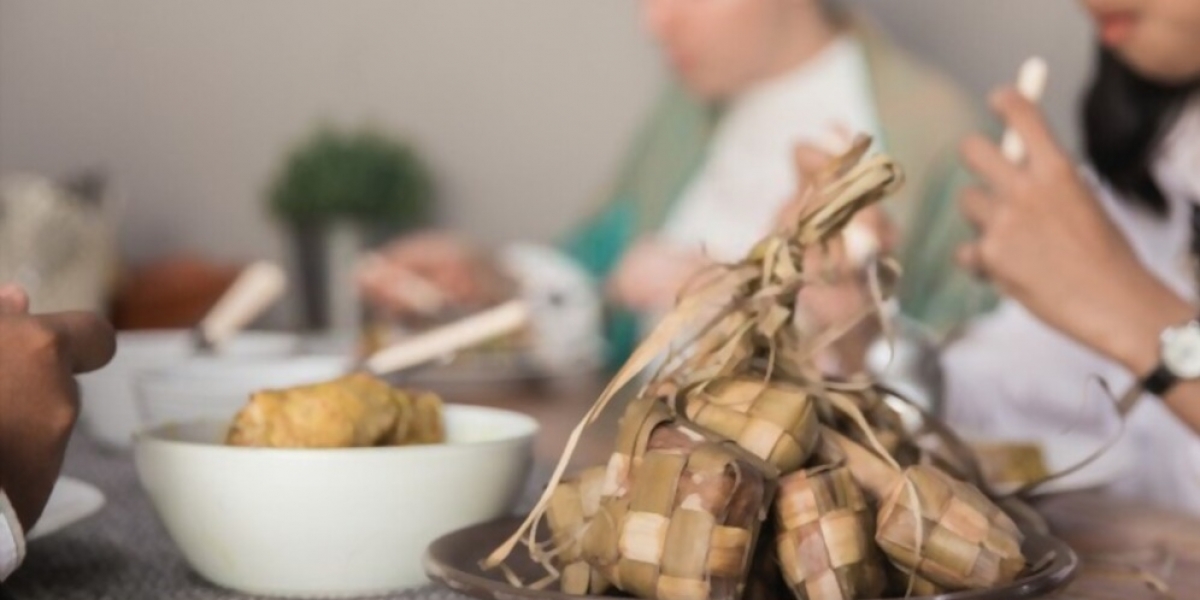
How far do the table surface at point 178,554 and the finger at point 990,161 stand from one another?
250 millimetres

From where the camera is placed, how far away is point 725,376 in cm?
46

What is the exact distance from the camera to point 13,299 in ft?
1.63

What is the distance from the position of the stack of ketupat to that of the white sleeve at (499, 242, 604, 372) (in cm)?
76

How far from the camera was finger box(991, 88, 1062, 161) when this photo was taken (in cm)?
86

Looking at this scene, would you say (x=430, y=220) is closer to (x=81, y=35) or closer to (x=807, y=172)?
(x=81, y=35)

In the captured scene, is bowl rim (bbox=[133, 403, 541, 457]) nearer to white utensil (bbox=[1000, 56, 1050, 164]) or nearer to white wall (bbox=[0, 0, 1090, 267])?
white utensil (bbox=[1000, 56, 1050, 164])

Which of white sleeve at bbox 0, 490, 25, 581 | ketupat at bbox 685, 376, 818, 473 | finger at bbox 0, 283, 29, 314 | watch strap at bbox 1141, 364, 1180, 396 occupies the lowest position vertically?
watch strap at bbox 1141, 364, 1180, 396

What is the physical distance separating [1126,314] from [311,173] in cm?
144

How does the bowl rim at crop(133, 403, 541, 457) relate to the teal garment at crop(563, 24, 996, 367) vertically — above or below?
above

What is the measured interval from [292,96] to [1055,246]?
64.3 inches

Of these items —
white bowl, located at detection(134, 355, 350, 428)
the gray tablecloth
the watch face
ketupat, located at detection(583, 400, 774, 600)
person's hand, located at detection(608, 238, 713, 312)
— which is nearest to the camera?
ketupat, located at detection(583, 400, 774, 600)

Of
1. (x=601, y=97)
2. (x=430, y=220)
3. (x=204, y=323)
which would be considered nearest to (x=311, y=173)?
(x=430, y=220)

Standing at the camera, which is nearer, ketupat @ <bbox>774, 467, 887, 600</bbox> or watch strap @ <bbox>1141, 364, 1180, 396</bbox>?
ketupat @ <bbox>774, 467, 887, 600</bbox>

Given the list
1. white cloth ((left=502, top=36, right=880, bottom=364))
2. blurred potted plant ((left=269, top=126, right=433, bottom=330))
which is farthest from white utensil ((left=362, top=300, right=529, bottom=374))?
blurred potted plant ((left=269, top=126, right=433, bottom=330))
